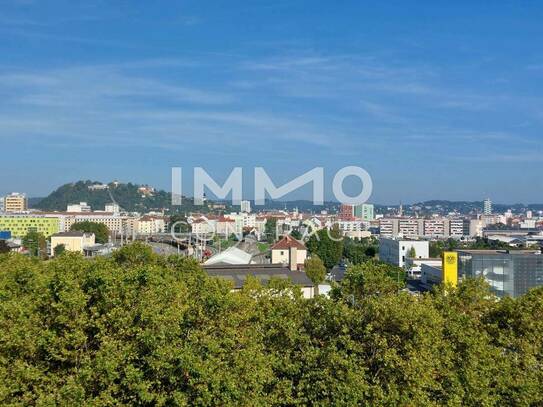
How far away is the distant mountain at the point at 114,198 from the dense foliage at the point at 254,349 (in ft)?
457

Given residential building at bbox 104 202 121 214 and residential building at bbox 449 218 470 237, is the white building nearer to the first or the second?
residential building at bbox 104 202 121 214

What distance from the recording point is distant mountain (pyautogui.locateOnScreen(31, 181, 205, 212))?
151600 mm

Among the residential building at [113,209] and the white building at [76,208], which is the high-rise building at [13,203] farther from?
the residential building at [113,209]

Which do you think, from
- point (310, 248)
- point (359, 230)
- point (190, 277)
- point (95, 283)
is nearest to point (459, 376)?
point (95, 283)

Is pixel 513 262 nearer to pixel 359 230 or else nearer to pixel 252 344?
pixel 252 344

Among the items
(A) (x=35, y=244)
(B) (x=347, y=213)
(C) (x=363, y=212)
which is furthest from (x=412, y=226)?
(A) (x=35, y=244)

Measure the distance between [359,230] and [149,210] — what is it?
76.5 meters

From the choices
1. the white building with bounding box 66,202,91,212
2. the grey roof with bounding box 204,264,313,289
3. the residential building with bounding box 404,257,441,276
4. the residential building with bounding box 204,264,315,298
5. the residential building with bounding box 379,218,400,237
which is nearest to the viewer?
the residential building with bounding box 204,264,315,298

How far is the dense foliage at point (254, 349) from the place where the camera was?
7.19 metres

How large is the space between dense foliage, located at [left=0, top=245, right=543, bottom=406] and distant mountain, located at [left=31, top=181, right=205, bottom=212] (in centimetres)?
13941

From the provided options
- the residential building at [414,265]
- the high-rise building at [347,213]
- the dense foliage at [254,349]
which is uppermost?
the high-rise building at [347,213]

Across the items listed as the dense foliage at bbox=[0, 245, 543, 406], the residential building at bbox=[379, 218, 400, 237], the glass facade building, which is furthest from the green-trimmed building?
the dense foliage at bbox=[0, 245, 543, 406]

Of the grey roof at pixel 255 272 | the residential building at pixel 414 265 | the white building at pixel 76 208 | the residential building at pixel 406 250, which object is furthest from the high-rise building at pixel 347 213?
the grey roof at pixel 255 272

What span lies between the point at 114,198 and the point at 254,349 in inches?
6133
